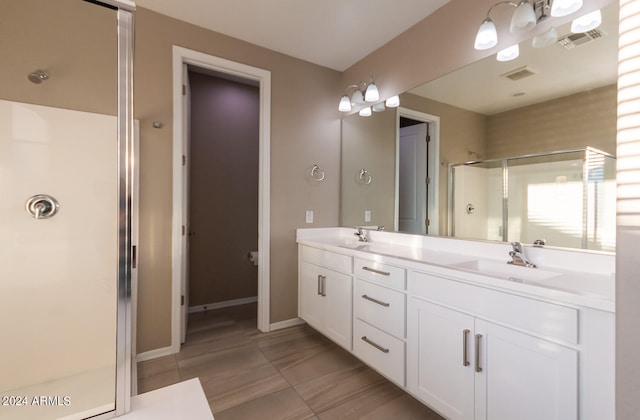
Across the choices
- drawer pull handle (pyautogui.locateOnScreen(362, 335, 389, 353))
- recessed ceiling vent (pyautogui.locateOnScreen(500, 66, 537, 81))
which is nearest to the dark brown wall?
drawer pull handle (pyautogui.locateOnScreen(362, 335, 389, 353))

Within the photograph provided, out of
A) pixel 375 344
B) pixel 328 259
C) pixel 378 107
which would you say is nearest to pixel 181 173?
pixel 328 259

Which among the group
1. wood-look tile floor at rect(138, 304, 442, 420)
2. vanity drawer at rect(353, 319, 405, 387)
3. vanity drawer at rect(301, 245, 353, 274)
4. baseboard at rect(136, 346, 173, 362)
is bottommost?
wood-look tile floor at rect(138, 304, 442, 420)

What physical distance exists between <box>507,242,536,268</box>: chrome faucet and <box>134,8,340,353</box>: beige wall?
1721 millimetres

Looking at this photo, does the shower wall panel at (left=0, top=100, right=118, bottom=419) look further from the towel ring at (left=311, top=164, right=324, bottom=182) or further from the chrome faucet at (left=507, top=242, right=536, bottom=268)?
the chrome faucet at (left=507, top=242, right=536, bottom=268)

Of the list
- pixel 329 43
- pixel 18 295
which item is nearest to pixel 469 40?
pixel 329 43

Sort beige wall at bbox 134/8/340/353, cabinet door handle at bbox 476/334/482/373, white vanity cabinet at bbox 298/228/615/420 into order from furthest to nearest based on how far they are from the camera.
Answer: beige wall at bbox 134/8/340/353
cabinet door handle at bbox 476/334/482/373
white vanity cabinet at bbox 298/228/615/420

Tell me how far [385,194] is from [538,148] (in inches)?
49.5

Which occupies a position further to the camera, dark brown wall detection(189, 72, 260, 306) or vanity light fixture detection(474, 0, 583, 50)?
dark brown wall detection(189, 72, 260, 306)

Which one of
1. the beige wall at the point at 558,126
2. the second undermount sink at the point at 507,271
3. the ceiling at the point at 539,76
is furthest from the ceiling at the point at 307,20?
the second undermount sink at the point at 507,271

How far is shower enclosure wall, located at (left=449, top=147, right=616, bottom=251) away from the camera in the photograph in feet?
4.27

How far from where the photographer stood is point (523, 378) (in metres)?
1.12

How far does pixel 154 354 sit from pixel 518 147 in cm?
293

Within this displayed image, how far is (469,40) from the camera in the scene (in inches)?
73.0

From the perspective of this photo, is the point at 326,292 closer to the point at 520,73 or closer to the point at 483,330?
the point at 483,330
